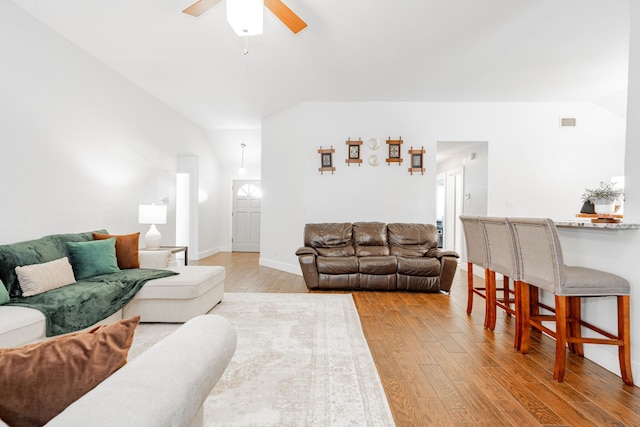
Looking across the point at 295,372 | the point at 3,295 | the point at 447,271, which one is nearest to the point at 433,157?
the point at 447,271

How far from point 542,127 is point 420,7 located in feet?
11.9

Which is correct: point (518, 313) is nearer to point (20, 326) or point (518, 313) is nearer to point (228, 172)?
point (20, 326)

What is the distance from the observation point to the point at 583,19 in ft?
9.42

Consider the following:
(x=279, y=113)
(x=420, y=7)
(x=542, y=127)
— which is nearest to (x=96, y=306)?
→ (x=420, y=7)

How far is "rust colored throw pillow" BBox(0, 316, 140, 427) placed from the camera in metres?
0.61

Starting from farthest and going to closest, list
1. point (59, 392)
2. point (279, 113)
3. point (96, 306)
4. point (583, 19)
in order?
point (279, 113)
point (583, 19)
point (96, 306)
point (59, 392)

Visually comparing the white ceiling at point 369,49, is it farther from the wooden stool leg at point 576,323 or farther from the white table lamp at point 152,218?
the wooden stool leg at point 576,323

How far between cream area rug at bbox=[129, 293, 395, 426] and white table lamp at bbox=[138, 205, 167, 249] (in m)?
1.49

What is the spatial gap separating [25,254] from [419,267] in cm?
402

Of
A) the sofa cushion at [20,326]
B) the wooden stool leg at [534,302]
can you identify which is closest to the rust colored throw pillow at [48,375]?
the sofa cushion at [20,326]

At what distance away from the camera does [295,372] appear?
2014 mm

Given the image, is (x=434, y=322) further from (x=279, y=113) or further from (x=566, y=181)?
(x=279, y=113)

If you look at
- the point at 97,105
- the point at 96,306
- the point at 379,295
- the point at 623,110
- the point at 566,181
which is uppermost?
the point at 623,110

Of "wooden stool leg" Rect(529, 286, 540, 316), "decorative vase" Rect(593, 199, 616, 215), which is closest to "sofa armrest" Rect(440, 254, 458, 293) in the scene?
"wooden stool leg" Rect(529, 286, 540, 316)
